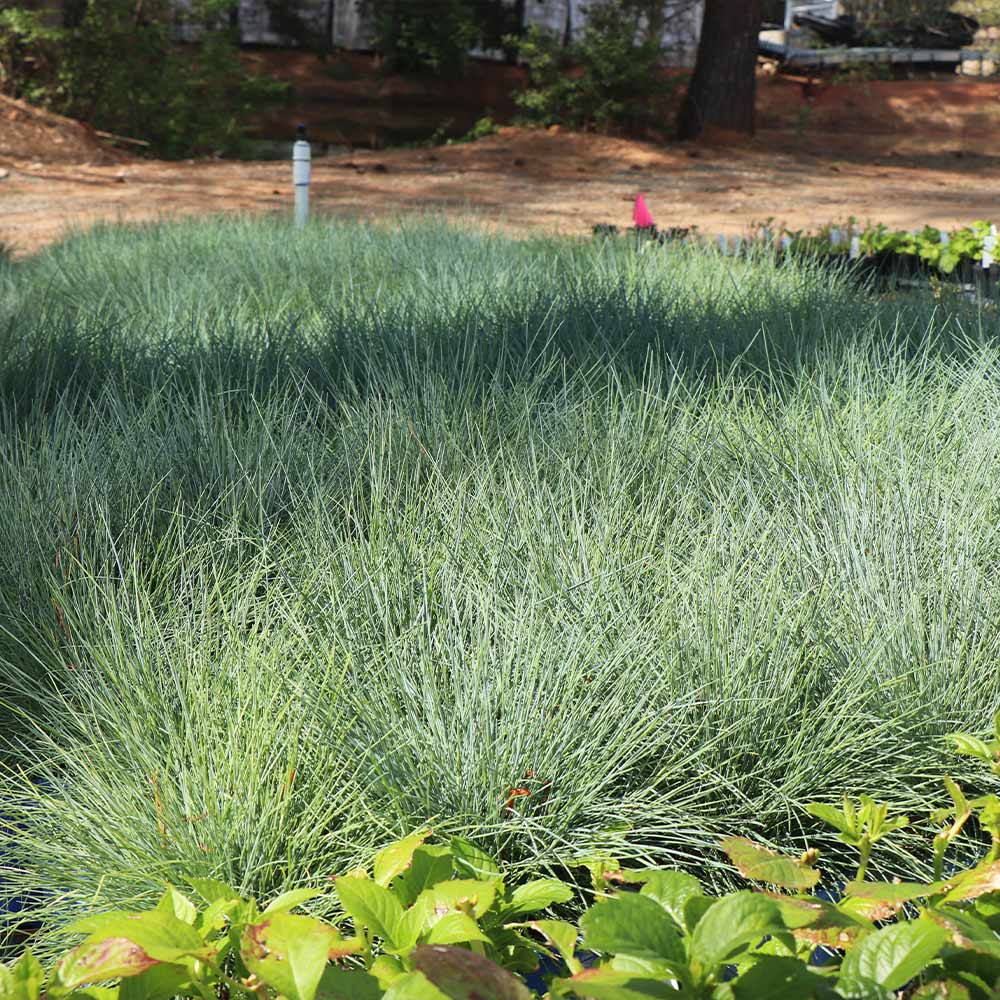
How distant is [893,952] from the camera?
3.15ft

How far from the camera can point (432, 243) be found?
6078 millimetres

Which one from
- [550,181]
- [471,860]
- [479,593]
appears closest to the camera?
[471,860]

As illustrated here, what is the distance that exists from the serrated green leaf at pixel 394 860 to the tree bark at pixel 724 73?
1435cm

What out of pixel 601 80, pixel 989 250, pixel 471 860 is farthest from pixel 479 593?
pixel 601 80

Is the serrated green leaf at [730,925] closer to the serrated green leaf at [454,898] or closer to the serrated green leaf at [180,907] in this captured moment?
the serrated green leaf at [454,898]

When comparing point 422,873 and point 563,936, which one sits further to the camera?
point 422,873

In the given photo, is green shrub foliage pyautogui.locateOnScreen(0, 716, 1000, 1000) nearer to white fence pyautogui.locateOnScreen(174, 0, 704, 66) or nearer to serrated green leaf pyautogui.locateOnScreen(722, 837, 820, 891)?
serrated green leaf pyautogui.locateOnScreen(722, 837, 820, 891)

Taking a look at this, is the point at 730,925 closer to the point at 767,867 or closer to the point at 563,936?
the point at 563,936

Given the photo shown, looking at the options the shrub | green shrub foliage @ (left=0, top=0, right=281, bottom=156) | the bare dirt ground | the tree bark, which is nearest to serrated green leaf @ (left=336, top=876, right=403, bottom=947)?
the bare dirt ground

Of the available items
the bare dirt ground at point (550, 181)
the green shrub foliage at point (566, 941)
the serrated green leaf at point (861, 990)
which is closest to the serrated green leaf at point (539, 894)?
the green shrub foliage at point (566, 941)

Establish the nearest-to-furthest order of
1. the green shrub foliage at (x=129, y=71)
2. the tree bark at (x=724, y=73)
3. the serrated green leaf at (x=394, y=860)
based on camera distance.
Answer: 1. the serrated green leaf at (x=394, y=860)
2. the green shrub foliage at (x=129, y=71)
3. the tree bark at (x=724, y=73)

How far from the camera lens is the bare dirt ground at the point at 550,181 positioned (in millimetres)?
10156

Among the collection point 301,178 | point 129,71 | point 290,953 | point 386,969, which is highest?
point 129,71

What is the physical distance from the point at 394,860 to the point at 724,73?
14.5 m
